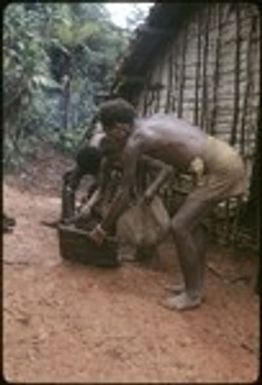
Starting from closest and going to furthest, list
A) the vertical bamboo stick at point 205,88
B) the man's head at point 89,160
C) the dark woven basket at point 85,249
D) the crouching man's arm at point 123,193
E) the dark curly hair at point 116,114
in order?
the crouching man's arm at point 123,193
the dark curly hair at point 116,114
the dark woven basket at point 85,249
the man's head at point 89,160
the vertical bamboo stick at point 205,88

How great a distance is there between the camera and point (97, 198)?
257 inches

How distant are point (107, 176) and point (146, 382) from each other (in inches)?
112

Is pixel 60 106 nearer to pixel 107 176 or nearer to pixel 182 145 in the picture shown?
pixel 107 176

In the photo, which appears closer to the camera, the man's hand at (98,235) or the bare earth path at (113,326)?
the bare earth path at (113,326)

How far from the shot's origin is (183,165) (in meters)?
5.37

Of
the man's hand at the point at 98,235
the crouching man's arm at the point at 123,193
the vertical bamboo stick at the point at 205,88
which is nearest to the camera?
the crouching man's arm at the point at 123,193

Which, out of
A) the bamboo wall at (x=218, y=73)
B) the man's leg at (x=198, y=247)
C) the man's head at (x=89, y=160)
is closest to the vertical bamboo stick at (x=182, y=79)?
the bamboo wall at (x=218, y=73)

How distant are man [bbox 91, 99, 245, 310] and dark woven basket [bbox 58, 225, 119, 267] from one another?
0.74 ft

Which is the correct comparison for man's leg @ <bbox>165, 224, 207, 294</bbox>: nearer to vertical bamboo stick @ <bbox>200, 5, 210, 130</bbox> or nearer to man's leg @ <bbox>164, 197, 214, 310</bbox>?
man's leg @ <bbox>164, 197, 214, 310</bbox>

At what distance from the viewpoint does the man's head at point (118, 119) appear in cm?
530

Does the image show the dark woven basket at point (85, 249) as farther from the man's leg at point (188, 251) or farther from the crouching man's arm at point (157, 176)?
the man's leg at point (188, 251)

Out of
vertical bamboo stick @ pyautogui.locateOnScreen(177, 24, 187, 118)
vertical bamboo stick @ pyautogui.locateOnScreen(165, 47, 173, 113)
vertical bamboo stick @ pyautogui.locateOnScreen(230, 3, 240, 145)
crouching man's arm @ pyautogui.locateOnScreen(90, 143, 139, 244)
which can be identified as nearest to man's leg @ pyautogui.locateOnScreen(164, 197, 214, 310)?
crouching man's arm @ pyautogui.locateOnScreen(90, 143, 139, 244)

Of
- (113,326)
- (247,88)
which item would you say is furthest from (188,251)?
(247,88)

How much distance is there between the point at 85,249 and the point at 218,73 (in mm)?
3210
